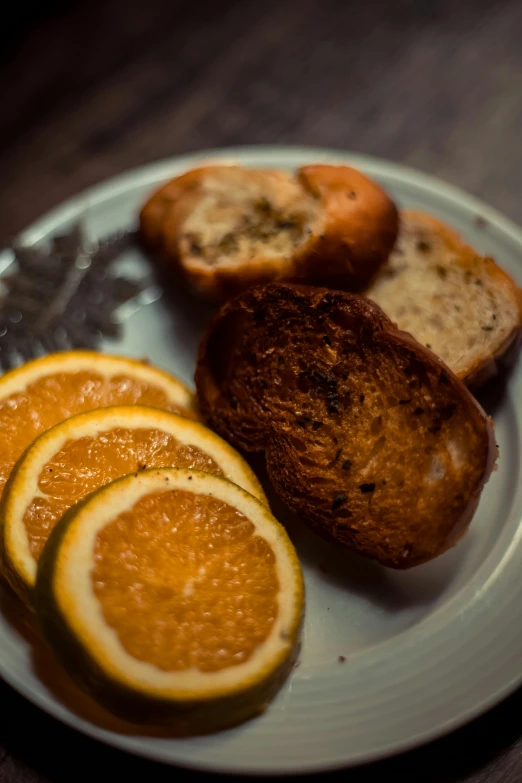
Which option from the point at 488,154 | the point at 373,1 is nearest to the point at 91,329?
the point at 488,154

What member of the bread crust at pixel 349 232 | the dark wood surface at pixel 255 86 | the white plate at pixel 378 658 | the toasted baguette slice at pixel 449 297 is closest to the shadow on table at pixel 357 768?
the white plate at pixel 378 658

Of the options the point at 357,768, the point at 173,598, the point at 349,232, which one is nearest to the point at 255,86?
the point at 349,232

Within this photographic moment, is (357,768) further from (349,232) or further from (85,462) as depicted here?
(349,232)

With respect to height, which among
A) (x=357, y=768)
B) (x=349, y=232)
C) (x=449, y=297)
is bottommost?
(x=357, y=768)

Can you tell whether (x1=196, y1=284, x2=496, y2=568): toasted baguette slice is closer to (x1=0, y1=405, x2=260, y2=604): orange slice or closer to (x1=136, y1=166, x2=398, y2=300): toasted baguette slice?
(x1=0, y1=405, x2=260, y2=604): orange slice

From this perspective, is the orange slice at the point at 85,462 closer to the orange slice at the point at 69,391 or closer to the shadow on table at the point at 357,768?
the orange slice at the point at 69,391

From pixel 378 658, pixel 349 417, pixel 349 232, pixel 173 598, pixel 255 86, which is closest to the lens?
pixel 173 598

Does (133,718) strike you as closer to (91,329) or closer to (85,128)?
(91,329)
